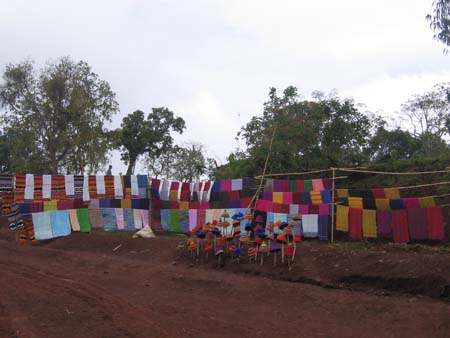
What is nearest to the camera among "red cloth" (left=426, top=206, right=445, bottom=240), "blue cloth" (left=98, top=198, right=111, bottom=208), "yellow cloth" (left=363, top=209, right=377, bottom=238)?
"red cloth" (left=426, top=206, right=445, bottom=240)

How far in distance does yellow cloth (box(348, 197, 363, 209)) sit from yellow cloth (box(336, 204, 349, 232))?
163 mm

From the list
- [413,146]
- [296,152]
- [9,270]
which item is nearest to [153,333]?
[9,270]

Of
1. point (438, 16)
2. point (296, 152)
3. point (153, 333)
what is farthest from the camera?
point (296, 152)

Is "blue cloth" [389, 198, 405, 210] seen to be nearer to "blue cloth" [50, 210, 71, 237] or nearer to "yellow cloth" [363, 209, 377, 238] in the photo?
"yellow cloth" [363, 209, 377, 238]

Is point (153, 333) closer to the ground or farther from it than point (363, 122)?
closer to the ground

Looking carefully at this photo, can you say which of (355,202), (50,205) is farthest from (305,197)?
(50,205)

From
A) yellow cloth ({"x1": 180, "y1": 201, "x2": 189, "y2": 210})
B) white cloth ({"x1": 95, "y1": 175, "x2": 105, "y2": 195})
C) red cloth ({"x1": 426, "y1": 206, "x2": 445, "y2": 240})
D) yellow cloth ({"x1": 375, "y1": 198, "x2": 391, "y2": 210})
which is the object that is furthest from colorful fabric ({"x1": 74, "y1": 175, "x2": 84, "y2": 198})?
red cloth ({"x1": 426, "y1": 206, "x2": 445, "y2": 240})

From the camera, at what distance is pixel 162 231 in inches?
687

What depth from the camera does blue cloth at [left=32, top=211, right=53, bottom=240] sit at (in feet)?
54.5

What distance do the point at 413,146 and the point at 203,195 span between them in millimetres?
12358

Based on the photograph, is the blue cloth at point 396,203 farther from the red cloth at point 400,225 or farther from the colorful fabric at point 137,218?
the colorful fabric at point 137,218

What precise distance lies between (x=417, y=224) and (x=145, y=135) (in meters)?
23.7

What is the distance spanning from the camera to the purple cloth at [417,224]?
1145 centimetres

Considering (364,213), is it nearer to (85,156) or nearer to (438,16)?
(438,16)
